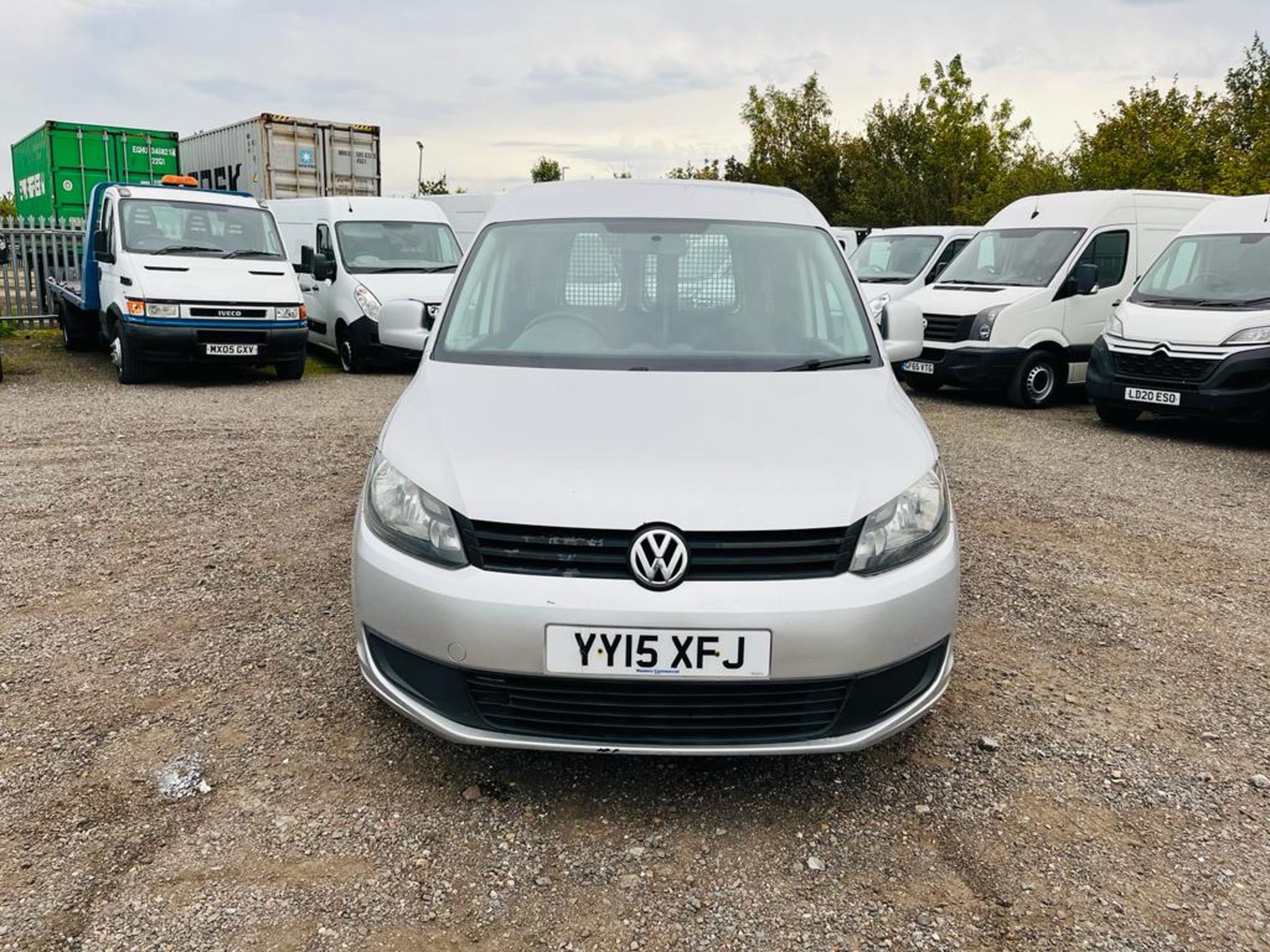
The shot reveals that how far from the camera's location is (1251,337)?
8695 millimetres

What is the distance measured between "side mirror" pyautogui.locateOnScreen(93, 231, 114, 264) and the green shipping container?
21.8ft

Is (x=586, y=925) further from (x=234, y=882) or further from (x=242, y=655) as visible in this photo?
(x=242, y=655)

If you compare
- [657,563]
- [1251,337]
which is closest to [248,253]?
[1251,337]

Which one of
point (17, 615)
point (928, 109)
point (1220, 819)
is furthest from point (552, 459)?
point (928, 109)

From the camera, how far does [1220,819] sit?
2.97 m

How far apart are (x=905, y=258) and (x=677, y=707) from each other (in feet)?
44.9

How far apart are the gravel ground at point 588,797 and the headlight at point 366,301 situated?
7.62 meters

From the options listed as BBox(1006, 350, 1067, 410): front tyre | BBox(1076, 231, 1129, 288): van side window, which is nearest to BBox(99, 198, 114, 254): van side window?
BBox(1006, 350, 1067, 410): front tyre

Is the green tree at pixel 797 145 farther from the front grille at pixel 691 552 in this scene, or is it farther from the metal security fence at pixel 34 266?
the front grille at pixel 691 552

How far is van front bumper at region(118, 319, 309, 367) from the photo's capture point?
Answer: 11.2 metres

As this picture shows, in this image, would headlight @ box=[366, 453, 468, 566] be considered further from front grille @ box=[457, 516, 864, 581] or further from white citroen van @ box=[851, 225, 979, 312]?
white citroen van @ box=[851, 225, 979, 312]

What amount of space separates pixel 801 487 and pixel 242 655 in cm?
241

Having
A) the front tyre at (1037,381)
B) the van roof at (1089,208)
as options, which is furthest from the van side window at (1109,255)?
the front tyre at (1037,381)

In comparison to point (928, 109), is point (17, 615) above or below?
below
